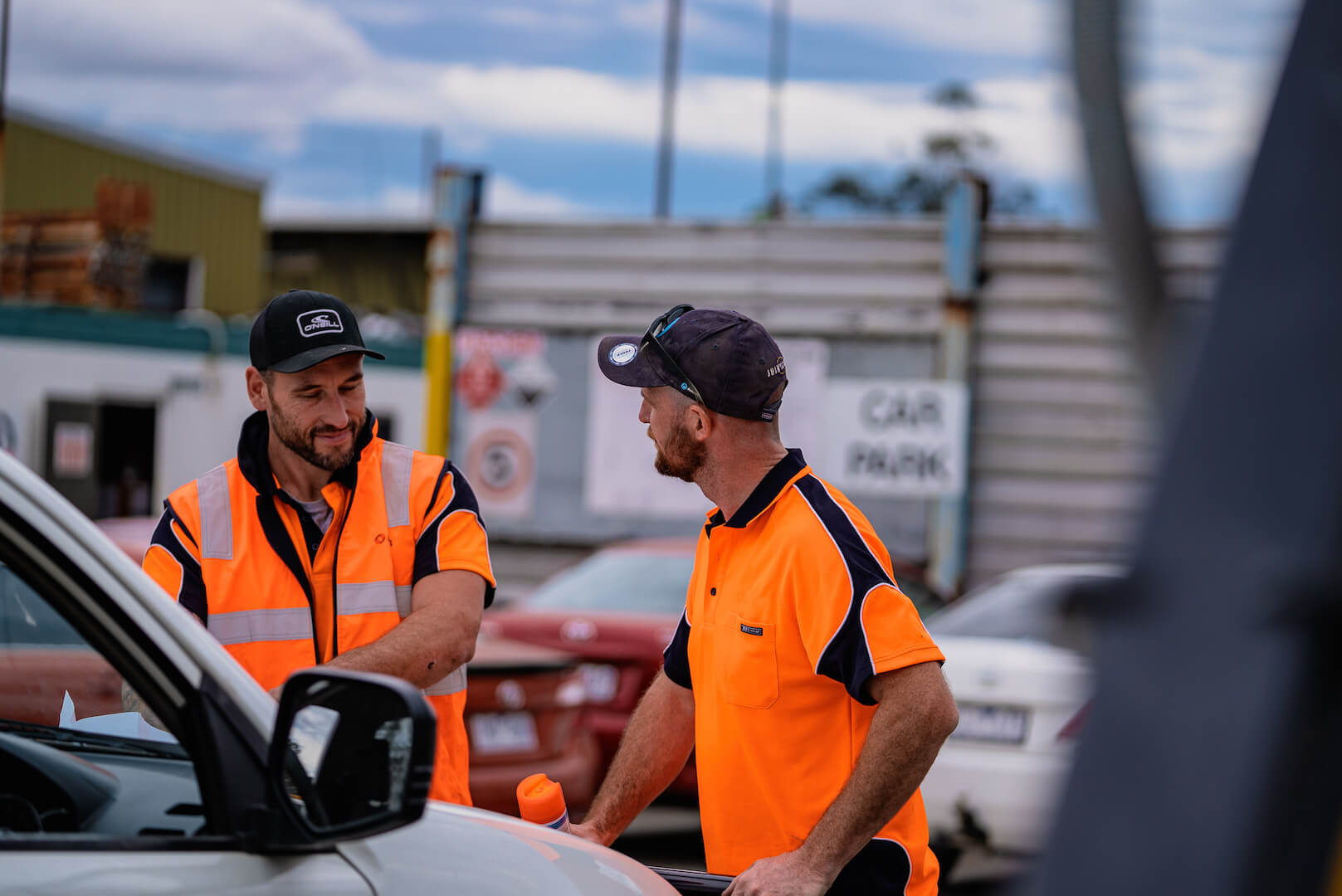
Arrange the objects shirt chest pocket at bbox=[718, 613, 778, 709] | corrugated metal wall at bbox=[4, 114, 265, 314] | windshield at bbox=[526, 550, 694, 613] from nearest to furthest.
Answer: shirt chest pocket at bbox=[718, 613, 778, 709]
windshield at bbox=[526, 550, 694, 613]
corrugated metal wall at bbox=[4, 114, 265, 314]

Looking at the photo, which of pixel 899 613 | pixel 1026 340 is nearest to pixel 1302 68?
pixel 899 613

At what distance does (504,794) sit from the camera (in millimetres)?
6535

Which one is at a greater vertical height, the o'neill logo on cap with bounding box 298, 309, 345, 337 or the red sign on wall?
the o'neill logo on cap with bounding box 298, 309, 345, 337

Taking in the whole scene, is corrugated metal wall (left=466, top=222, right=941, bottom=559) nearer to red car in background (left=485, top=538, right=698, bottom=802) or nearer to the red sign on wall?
the red sign on wall

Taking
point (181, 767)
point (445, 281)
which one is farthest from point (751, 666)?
point (445, 281)

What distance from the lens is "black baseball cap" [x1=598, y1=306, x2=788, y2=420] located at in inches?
117

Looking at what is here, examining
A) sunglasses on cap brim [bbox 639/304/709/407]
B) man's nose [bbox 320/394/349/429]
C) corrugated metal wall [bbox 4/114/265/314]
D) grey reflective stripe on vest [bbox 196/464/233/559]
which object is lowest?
grey reflective stripe on vest [bbox 196/464/233/559]

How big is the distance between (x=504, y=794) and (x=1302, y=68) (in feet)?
19.9

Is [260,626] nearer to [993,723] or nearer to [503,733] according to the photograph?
[503,733]

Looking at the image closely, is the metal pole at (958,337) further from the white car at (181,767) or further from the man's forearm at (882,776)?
the white car at (181,767)

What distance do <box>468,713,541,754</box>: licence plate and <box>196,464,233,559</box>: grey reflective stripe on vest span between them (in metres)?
3.43

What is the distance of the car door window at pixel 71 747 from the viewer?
1.95m

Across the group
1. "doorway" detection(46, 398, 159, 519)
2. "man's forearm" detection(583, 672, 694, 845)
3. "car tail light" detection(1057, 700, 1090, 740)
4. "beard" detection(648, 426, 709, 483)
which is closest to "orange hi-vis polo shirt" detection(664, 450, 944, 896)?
"beard" detection(648, 426, 709, 483)

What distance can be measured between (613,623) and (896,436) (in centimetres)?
422
